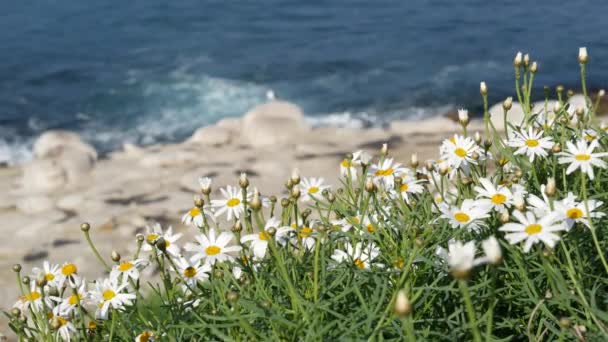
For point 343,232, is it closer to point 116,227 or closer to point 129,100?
point 116,227

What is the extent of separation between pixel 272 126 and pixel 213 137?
74 cm

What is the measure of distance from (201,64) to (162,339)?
10.8 m

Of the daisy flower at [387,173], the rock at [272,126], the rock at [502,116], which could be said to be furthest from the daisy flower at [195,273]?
the rock at [502,116]

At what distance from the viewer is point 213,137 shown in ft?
29.9

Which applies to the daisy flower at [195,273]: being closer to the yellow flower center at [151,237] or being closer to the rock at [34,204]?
the yellow flower center at [151,237]

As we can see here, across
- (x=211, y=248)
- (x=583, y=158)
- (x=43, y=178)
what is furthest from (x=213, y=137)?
(x=583, y=158)

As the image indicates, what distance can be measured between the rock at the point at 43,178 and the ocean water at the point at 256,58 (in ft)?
5.33

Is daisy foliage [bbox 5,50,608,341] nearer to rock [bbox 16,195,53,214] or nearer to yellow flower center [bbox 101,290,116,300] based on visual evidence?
yellow flower center [bbox 101,290,116,300]

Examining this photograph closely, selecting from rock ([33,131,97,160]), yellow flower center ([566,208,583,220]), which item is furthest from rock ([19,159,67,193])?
yellow flower center ([566,208,583,220])

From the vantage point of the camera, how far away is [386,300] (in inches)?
90.7

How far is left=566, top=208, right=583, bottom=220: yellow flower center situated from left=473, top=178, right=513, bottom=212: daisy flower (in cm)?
19

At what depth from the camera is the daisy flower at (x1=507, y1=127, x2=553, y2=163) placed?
2.60 meters

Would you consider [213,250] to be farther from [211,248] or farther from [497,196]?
[497,196]

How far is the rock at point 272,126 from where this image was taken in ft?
28.8
